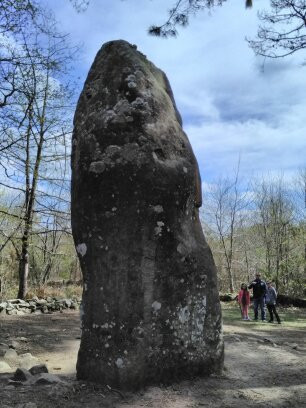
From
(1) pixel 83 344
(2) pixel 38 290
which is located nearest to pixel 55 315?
(2) pixel 38 290

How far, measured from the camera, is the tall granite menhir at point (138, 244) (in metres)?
4.45

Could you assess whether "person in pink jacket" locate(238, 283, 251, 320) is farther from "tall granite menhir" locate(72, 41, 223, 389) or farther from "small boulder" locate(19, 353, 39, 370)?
"tall granite menhir" locate(72, 41, 223, 389)

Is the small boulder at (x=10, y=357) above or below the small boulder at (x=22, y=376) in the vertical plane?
below

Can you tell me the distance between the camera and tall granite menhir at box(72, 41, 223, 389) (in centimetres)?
445

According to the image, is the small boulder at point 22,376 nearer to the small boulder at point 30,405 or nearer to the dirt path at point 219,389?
the dirt path at point 219,389

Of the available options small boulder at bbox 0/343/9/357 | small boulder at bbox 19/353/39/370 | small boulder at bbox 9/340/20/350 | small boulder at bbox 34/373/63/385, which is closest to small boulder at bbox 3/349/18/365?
small boulder at bbox 19/353/39/370

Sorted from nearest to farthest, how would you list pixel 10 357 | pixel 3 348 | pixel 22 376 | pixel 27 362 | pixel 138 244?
pixel 22 376, pixel 138 244, pixel 27 362, pixel 10 357, pixel 3 348

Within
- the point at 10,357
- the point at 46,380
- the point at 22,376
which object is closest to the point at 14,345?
the point at 10,357

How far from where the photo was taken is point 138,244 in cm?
457

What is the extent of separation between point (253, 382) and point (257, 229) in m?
33.9

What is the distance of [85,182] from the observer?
189 inches

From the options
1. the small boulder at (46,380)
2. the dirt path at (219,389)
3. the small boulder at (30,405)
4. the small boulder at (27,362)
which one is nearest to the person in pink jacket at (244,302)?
the dirt path at (219,389)

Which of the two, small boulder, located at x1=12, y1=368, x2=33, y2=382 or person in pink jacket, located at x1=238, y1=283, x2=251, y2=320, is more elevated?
person in pink jacket, located at x1=238, y1=283, x2=251, y2=320

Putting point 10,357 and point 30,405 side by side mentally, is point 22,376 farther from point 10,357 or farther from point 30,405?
point 10,357
